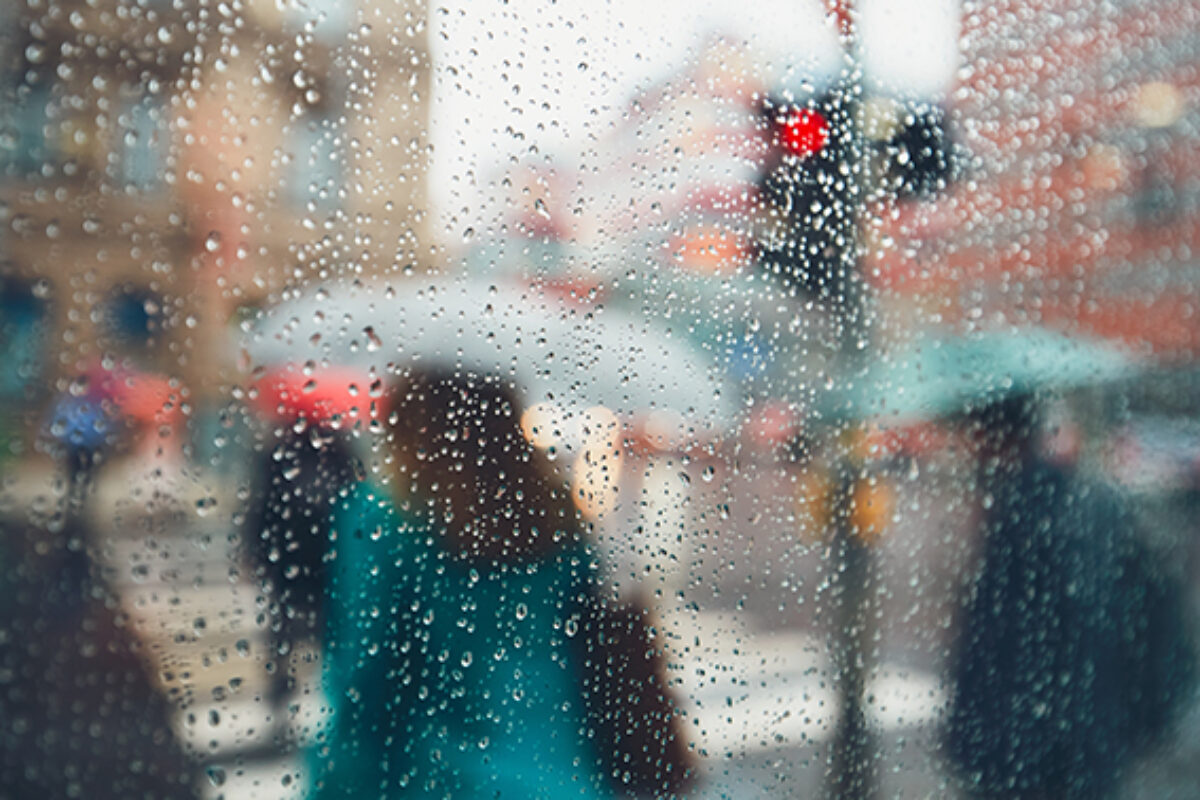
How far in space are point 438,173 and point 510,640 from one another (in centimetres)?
42

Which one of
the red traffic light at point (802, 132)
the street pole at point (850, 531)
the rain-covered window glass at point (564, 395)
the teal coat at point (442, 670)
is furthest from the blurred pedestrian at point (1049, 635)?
the teal coat at point (442, 670)

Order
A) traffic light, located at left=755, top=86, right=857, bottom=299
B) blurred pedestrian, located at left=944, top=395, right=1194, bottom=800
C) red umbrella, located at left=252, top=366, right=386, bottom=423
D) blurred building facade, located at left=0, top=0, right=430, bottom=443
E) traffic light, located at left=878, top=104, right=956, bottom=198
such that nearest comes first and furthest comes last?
1. blurred building facade, located at left=0, top=0, right=430, bottom=443
2. red umbrella, located at left=252, top=366, right=386, bottom=423
3. traffic light, located at left=755, top=86, right=857, bottom=299
4. traffic light, located at left=878, top=104, right=956, bottom=198
5. blurred pedestrian, located at left=944, top=395, right=1194, bottom=800

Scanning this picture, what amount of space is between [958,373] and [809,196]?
1.17 feet

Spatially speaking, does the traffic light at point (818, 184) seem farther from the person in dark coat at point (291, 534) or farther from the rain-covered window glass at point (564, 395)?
the person in dark coat at point (291, 534)

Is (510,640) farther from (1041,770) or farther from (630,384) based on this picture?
(1041,770)

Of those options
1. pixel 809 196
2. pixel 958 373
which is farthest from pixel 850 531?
pixel 809 196

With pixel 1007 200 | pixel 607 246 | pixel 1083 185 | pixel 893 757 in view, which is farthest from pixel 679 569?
pixel 1083 185

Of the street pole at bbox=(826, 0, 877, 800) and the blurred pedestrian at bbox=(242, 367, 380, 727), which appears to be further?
the street pole at bbox=(826, 0, 877, 800)

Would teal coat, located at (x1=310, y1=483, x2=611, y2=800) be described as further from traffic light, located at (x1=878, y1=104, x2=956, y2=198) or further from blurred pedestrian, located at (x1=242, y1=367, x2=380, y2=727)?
traffic light, located at (x1=878, y1=104, x2=956, y2=198)

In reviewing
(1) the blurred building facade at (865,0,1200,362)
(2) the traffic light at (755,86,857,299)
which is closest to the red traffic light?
(2) the traffic light at (755,86,857,299)

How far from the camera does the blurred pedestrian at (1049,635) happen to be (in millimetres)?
1200

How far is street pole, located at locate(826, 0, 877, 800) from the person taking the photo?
1.03 metres

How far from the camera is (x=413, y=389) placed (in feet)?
2.48

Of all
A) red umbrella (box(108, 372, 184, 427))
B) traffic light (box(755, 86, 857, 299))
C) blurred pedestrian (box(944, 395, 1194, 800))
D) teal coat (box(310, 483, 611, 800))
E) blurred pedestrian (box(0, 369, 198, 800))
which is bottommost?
blurred pedestrian (box(944, 395, 1194, 800))
